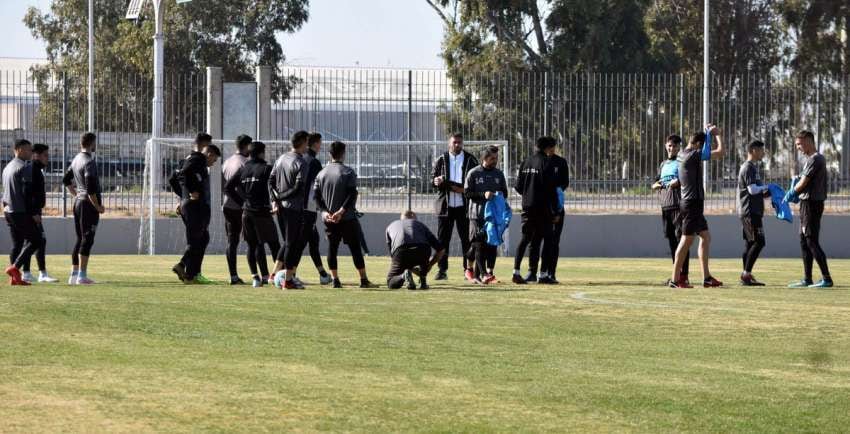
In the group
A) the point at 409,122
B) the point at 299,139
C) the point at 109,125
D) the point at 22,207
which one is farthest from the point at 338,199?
the point at 109,125

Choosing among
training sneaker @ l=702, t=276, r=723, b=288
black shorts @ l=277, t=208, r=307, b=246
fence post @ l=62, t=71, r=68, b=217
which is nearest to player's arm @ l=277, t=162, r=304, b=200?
black shorts @ l=277, t=208, r=307, b=246

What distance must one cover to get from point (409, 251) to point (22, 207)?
170 inches

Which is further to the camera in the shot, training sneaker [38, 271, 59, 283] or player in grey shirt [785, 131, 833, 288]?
training sneaker [38, 271, 59, 283]

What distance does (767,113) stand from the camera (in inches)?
1120

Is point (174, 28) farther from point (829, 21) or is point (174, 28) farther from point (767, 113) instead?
point (767, 113)

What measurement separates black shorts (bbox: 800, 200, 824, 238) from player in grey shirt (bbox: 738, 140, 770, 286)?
2.56 ft

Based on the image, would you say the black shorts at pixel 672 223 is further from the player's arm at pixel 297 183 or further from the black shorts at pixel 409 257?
the player's arm at pixel 297 183

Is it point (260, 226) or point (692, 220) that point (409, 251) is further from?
point (692, 220)

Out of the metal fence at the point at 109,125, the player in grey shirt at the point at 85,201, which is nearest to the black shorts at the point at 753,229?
the player in grey shirt at the point at 85,201

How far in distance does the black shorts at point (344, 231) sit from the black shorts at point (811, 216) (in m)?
5.21

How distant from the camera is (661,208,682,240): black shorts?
55.7ft

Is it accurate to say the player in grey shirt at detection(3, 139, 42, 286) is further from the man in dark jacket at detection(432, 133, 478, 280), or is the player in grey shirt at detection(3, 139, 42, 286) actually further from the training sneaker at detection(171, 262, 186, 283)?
the man in dark jacket at detection(432, 133, 478, 280)

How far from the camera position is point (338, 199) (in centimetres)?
1612

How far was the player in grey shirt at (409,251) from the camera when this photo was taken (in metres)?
16.2
